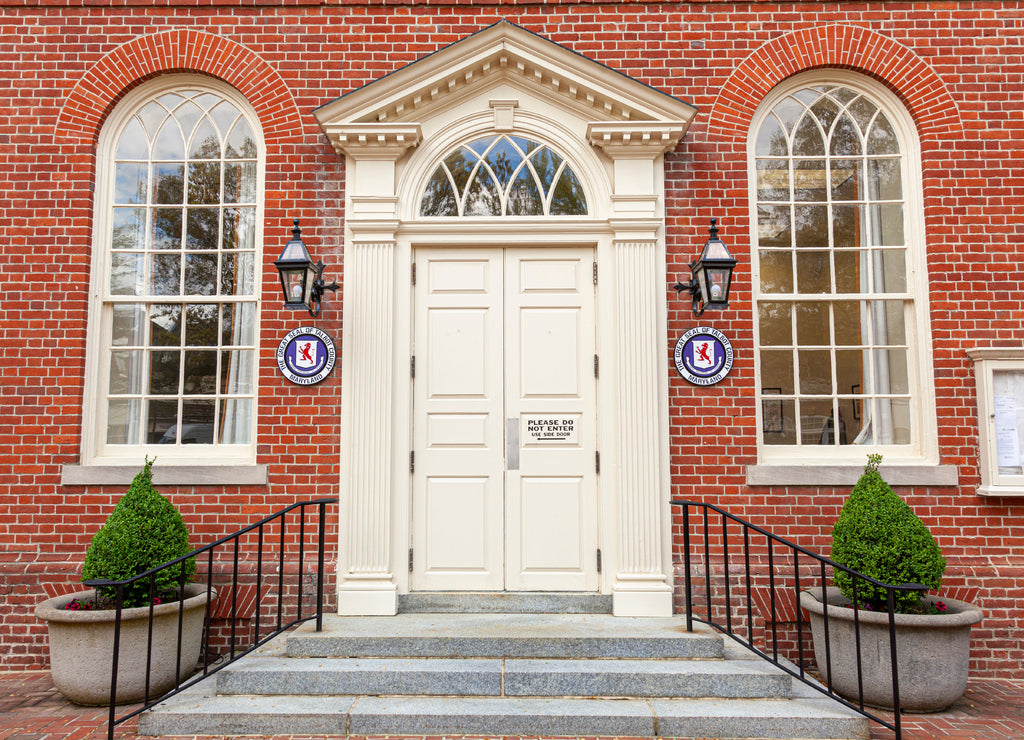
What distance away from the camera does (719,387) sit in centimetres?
552

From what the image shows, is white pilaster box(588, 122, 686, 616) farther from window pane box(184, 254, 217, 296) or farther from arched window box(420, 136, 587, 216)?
window pane box(184, 254, 217, 296)

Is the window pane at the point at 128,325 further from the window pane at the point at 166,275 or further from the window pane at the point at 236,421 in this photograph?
the window pane at the point at 236,421

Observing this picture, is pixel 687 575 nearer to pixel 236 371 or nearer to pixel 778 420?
pixel 778 420

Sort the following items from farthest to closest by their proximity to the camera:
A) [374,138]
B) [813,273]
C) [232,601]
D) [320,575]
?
[813,273]
[374,138]
[232,601]
[320,575]

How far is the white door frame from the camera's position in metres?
5.32

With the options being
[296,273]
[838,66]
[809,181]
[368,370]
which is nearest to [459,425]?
[368,370]

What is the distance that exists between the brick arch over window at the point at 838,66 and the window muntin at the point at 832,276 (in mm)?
219

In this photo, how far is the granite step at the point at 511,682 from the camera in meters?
4.22

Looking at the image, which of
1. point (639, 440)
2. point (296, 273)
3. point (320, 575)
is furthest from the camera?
point (639, 440)

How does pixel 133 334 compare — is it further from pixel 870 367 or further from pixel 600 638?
pixel 870 367

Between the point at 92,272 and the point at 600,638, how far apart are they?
5005mm

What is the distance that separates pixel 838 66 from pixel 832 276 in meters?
1.79

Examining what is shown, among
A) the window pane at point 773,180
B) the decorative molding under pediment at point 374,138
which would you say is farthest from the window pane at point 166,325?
the window pane at point 773,180

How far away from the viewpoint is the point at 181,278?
5816 millimetres
